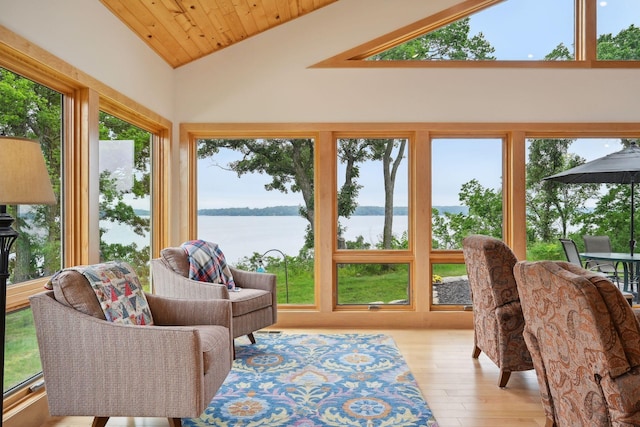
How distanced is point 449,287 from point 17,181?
4097 mm

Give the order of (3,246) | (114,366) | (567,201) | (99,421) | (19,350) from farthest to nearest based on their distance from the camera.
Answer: (567,201)
(19,350)
(99,421)
(114,366)
(3,246)

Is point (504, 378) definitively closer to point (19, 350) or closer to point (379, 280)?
point (379, 280)

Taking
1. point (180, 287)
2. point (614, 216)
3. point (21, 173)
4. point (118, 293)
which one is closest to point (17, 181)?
point (21, 173)

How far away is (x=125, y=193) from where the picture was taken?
149 inches

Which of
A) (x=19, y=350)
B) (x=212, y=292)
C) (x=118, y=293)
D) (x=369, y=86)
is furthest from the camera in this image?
(x=369, y=86)

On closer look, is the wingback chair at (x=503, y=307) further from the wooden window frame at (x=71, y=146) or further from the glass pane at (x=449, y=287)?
the wooden window frame at (x=71, y=146)

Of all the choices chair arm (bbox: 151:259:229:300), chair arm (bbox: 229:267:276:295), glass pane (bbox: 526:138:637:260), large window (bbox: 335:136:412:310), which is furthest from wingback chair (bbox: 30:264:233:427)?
glass pane (bbox: 526:138:637:260)

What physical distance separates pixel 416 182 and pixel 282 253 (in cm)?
157

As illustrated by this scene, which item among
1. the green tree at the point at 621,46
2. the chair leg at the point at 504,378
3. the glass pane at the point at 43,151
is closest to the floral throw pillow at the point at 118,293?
the glass pane at the point at 43,151

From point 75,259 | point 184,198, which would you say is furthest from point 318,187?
point 75,259

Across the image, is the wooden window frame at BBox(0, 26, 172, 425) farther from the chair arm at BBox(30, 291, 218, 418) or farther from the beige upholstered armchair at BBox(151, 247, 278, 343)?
the beige upholstered armchair at BBox(151, 247, 278, 343)

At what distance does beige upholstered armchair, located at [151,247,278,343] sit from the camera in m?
3.50

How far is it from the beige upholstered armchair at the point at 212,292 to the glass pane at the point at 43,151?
861mm

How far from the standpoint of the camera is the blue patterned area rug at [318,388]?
2.59m
